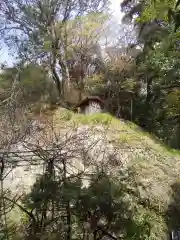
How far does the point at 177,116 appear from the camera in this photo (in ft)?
40.9

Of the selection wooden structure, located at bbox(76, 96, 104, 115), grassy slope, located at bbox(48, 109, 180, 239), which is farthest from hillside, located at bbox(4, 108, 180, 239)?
wooden structure, located at bbox(76, 96, 104, 115)

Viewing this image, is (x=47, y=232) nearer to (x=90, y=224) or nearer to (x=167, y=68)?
(x=90, y=224)

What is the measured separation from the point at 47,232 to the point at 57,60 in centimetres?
1080

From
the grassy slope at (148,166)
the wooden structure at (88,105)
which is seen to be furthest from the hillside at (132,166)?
the wooden structure at (88,105)

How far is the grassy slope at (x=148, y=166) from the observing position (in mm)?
6910

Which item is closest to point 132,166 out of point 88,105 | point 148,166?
point 148,166

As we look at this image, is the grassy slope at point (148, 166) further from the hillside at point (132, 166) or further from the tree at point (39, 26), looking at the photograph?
the tree at point (39, 26)

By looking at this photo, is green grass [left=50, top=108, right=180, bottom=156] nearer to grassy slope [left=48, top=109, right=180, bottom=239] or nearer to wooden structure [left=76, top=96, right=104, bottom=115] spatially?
grassy slope [left=48, top=109, right=180, bottom=239]

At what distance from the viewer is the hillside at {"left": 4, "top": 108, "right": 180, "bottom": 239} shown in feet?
21.2

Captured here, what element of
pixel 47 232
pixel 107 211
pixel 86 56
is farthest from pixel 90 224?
pixel 86 56

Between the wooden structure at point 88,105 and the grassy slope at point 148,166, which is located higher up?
the wooden structure at point 88,105

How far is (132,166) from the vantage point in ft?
26.4

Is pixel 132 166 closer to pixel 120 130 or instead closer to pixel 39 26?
pixel 120 130

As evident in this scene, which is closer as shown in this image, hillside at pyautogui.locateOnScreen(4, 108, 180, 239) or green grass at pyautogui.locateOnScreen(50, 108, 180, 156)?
hillside at pyautogui.locateOnScreen(4, 108, 180, 239)
